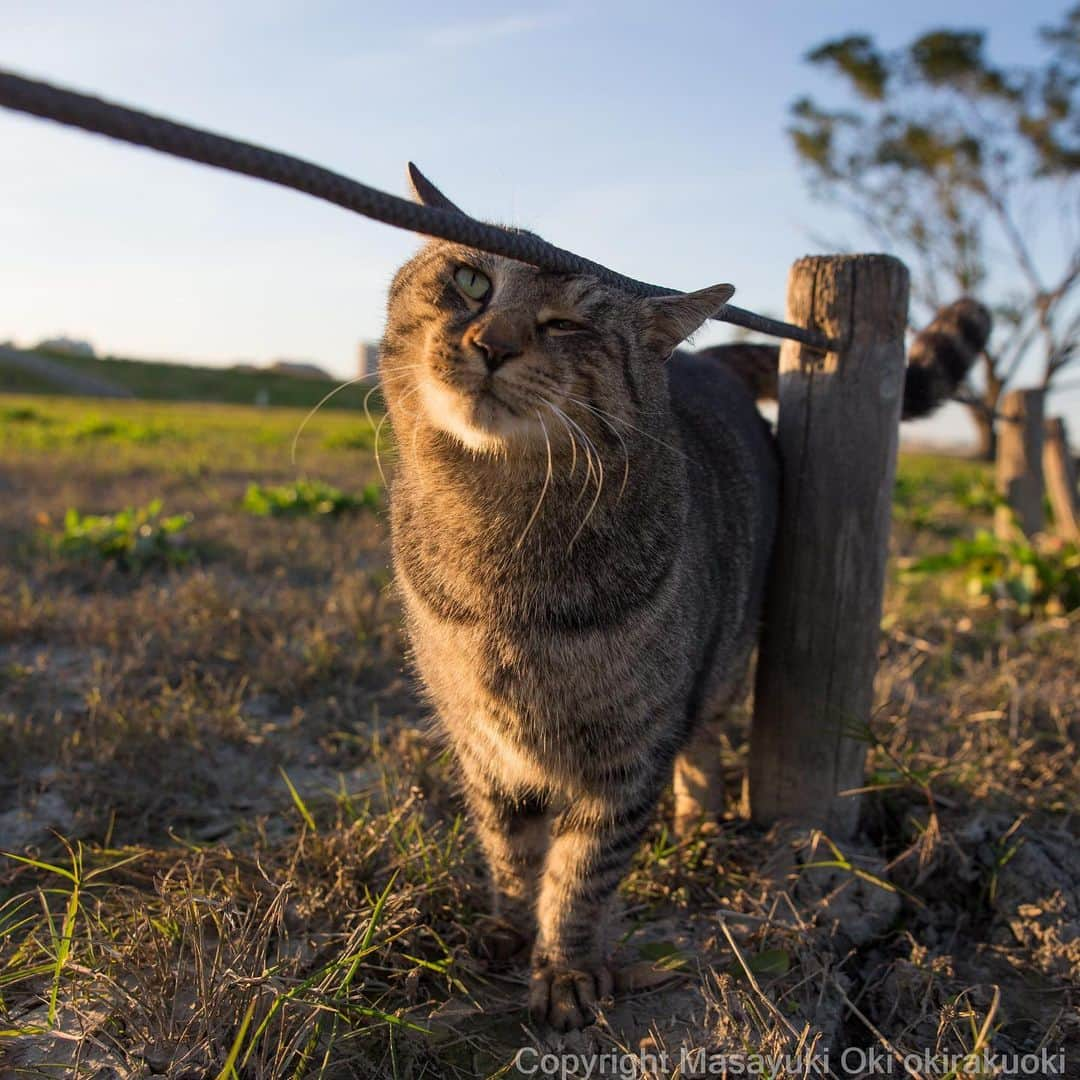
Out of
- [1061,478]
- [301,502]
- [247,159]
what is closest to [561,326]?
[247,159]

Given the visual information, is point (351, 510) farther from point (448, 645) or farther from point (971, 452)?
point (971, 452)

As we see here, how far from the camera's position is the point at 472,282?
173cm

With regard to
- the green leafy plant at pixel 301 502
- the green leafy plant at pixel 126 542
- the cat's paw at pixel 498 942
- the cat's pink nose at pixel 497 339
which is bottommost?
the cat's paw at pixel 498 942

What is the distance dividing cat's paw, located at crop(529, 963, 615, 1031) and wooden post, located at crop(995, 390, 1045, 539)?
3.82 metres

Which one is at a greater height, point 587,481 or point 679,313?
point 679,313

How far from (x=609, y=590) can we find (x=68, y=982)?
1197 mm

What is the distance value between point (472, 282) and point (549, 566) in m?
0.54

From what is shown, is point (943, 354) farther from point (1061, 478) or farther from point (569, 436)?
point (1061, 478)

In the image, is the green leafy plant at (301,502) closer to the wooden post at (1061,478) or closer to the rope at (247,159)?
the wooden post at (1061,478)

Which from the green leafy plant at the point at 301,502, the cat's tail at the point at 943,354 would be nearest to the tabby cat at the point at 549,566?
the cat's tail at the point at 943,354

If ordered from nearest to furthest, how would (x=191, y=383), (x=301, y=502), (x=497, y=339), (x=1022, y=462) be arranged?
(x=497, y=339), (x=1022, y=462), (x=301, y=502), (x=191, y=383)

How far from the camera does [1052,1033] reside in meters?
1.75

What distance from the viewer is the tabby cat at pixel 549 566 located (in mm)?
1651

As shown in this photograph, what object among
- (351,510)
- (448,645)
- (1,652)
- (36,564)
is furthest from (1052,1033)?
(351,510)
